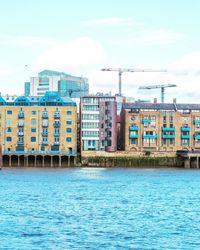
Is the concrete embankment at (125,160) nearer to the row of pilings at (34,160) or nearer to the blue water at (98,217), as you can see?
the row of pilings at (34,160)

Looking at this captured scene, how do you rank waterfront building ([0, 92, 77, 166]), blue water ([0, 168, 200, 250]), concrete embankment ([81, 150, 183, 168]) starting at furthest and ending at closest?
concrete embankment ([81, 150, 183, 168]), waterfront building ([0, 92, 77, 166]), blue water ([0, 168, 200, 250])

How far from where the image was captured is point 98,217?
2795 inches

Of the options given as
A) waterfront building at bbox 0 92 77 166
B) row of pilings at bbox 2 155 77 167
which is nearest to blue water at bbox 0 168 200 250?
row of pilings at bbox 2 155 77 167

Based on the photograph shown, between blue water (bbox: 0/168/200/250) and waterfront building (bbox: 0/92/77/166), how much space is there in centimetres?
8152

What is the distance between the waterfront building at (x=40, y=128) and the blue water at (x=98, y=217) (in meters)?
81.5

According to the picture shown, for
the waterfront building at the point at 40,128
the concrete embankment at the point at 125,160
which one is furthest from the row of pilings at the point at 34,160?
the concrete embankment at the point at 125,160

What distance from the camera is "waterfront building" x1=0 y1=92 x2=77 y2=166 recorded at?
634 feet

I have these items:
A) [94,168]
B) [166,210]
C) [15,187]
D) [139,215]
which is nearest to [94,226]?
[139,215]

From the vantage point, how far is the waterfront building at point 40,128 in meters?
193

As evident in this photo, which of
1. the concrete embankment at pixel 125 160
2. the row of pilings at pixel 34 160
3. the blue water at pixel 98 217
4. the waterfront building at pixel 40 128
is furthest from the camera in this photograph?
the concrete embankment at pixel 125 160

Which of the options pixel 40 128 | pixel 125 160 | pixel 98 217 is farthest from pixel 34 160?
pixel 98 217

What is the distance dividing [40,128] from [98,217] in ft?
410

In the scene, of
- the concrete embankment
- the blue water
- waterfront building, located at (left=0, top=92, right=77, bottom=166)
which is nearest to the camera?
the blue water

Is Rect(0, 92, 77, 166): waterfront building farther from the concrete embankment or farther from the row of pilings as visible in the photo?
the concrete embankment
